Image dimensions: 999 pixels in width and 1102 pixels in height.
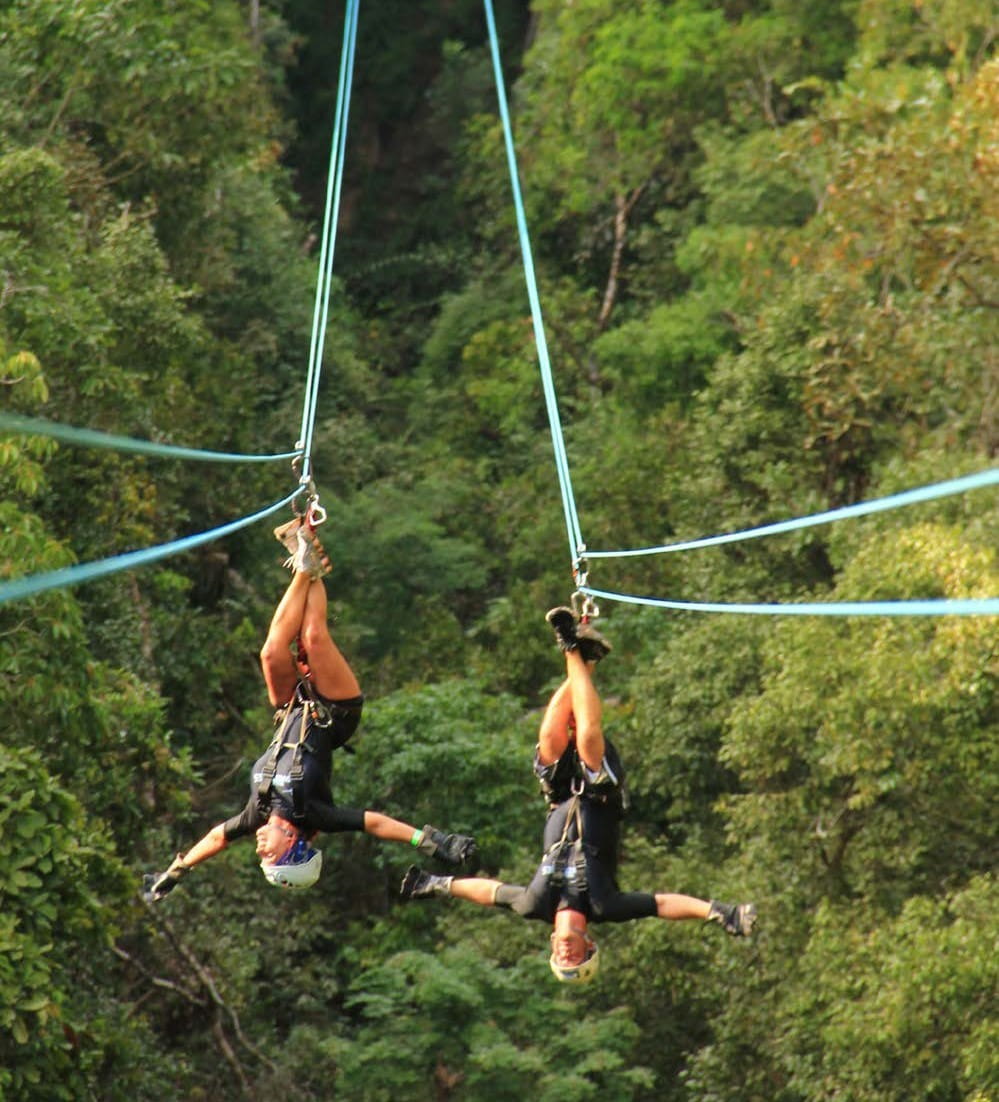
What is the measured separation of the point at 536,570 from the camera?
21562 mm

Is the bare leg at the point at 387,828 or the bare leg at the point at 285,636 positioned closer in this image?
the bare leg at the point at 387,828

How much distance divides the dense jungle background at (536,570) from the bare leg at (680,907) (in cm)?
451

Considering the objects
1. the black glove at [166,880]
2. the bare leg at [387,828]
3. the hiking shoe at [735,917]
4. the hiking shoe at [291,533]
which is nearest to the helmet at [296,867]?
the bare leg at [387,828]

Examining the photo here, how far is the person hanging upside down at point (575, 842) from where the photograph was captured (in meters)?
6.88

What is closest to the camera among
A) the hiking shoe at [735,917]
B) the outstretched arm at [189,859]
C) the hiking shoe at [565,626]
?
the hiking shoe at [735,917]

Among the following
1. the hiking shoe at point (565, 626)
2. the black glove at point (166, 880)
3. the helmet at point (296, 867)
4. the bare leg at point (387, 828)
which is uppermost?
the hiking shoe at point (565, 626)

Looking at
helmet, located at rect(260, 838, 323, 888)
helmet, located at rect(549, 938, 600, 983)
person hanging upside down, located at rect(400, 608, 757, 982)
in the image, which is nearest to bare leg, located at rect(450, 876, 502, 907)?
person hanging upside down, located at rect(400, 608, 757, 982)

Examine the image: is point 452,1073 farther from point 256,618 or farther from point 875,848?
point 256,618

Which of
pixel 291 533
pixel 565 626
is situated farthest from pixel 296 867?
pixel 565 626

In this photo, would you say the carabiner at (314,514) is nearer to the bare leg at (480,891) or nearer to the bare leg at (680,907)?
the bare leg at (480,891)

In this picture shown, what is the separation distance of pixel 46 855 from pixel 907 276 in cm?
1059

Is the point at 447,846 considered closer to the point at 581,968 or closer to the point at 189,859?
the point at 581,968

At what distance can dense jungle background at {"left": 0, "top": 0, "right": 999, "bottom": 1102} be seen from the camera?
12836 millimetres

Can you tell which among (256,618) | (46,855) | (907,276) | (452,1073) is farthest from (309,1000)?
(907,276)
